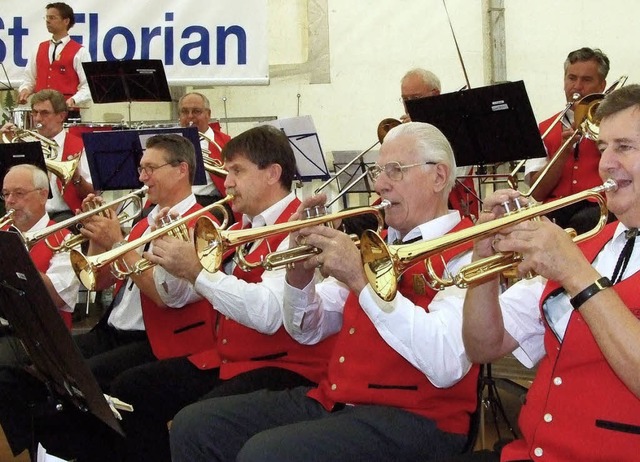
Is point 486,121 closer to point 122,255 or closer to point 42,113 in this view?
point 122,255

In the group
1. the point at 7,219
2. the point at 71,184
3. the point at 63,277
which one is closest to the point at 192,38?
the point at 71,184

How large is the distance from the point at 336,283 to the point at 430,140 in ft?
2.13

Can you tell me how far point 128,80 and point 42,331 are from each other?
14.4 ft

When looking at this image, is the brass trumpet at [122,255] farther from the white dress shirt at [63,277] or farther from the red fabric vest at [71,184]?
the red fabric vest at [71,184]

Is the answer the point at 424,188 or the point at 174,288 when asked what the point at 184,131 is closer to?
the point at 174,288

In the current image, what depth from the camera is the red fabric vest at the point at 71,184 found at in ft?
21.6

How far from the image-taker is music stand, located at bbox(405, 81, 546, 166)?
452cm

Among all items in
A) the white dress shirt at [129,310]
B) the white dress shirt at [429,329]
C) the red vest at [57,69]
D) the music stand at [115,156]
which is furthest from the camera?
the red vest at [57,69]

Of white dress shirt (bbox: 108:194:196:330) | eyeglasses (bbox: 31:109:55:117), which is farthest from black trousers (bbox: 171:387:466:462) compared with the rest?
eyeglasses (bbox: 31:109:55:117)

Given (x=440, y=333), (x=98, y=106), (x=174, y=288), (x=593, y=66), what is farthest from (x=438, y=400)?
(x=98, y=106)

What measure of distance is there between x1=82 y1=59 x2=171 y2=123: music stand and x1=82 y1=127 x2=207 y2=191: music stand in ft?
4.99

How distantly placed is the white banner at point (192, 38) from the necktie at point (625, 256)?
6166 mm

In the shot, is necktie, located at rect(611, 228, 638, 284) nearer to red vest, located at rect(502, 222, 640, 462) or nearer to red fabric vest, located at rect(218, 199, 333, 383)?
red vest, located at rect(502, 222, 640, 462)

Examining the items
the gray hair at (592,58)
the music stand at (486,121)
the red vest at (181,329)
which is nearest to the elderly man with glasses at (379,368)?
the red vest at (181,329)
